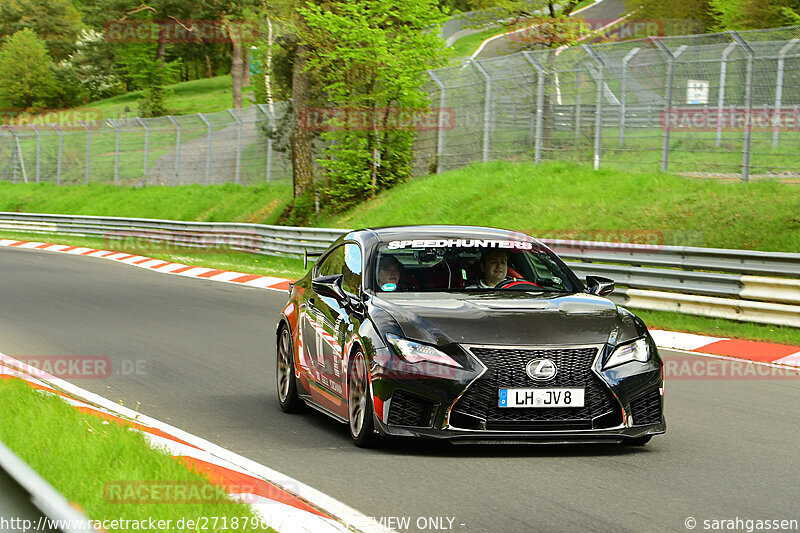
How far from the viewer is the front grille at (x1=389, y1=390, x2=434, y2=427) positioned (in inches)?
A: 268

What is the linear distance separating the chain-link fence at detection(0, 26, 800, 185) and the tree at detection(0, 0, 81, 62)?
84.7m

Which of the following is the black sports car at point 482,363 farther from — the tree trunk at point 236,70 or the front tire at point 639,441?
the tree trunk at point 236,70

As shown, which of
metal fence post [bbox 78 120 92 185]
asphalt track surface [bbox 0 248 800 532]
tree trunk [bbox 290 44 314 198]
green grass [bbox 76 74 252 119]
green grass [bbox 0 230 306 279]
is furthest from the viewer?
green grass [bbox 76 74 252 119]

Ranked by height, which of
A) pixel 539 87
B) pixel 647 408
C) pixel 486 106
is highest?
pixel 539 87

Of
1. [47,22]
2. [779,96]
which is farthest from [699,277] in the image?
[47,22]

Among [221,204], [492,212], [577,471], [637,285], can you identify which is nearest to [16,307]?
[637,285]

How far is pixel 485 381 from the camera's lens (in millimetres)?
6727

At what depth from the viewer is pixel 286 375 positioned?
29.8ft

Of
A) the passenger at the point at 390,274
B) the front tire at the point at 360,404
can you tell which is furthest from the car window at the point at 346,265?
the front tire at the point at 360,404

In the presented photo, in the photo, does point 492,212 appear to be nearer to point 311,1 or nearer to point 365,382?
point 311,1

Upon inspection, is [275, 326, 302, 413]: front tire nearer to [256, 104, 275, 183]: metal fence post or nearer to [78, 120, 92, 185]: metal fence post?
[256, 104, 275, 183]: metal fence post

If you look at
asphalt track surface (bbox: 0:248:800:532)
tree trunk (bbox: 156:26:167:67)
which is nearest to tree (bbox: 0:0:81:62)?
tree trunk (bbox: 156:26:167:67)

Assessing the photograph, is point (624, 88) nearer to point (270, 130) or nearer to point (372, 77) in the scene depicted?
point (372, 77)

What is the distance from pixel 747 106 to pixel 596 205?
3376mm
